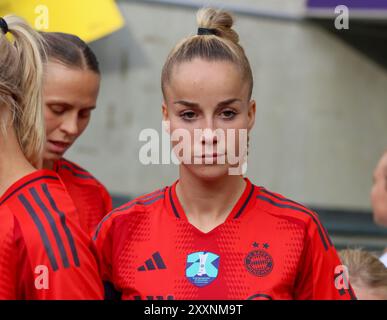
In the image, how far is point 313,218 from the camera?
225 centimetres

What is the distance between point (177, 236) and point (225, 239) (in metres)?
0.13

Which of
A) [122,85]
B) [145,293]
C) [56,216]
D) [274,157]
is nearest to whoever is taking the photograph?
[56,216]

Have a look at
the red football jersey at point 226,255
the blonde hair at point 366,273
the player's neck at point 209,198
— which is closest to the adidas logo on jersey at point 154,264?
the red football jersey at point 226,255

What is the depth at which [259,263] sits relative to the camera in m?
2.20

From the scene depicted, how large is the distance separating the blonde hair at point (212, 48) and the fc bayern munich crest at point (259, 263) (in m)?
0.46

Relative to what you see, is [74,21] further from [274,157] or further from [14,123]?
[274,157]

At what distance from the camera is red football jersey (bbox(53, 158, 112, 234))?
3047mm

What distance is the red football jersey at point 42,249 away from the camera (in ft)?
6.07

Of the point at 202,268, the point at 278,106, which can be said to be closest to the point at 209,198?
the point at 202,268

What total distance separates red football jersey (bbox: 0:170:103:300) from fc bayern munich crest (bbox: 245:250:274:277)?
18.1 inches

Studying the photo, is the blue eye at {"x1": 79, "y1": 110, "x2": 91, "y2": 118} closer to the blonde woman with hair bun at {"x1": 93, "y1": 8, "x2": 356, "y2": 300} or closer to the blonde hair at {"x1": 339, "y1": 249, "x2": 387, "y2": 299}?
the blonde woman with hair bun at {"x1": 93, "y1": 8, "x2": 356, "y2": 300}

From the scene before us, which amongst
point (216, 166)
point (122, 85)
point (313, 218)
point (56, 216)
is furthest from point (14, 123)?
point (122, 85)

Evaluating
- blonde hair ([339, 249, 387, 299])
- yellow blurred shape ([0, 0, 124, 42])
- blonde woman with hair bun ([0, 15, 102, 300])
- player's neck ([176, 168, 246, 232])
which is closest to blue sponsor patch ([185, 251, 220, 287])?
player's neck ([176, 168, 246, 232])

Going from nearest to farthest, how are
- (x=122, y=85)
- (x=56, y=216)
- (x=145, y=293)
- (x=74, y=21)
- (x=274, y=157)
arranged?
(x=56, y=216)
(x=145, y=293)
(x=74, y=21)
(x=122, y=85)
(x=274, y=157)
